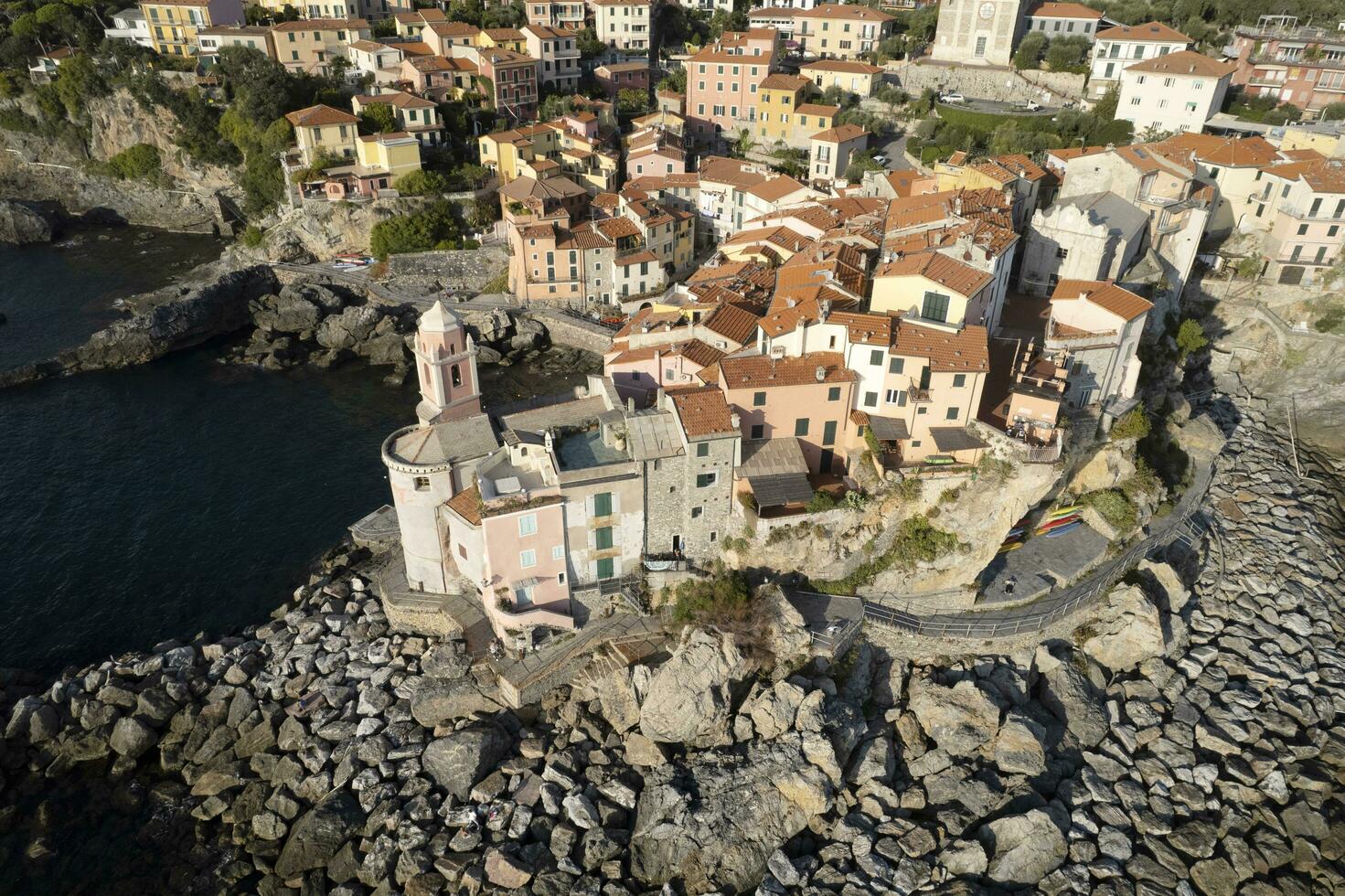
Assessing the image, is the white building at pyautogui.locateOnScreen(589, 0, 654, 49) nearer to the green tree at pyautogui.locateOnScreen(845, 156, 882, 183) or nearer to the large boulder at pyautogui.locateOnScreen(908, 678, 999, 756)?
the green tree at pyautogui.locateOnScreen(845, 156, 882, 183)

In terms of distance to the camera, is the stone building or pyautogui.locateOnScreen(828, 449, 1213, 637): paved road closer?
pyautogui.locateOnScreen(828, 449, 1213, 637): paved road

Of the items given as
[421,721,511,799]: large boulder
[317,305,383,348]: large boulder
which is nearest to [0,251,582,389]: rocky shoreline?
[317,305,383,348]: large boulder

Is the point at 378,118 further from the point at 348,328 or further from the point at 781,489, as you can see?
the point at 781,489

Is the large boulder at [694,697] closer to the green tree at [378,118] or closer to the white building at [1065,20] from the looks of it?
the green tree at [378,118]

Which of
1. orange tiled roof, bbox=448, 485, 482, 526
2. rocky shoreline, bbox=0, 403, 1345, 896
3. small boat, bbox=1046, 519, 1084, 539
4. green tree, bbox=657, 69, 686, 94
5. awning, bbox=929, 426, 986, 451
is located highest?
green tree, bbox=657, 69, 686, 94

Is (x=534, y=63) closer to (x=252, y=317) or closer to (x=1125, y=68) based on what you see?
(x=252, y=317)

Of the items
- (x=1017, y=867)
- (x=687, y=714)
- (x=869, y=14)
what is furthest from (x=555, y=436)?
(x=869, y=14)

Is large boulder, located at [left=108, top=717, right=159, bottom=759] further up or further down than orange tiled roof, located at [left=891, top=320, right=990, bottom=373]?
further down

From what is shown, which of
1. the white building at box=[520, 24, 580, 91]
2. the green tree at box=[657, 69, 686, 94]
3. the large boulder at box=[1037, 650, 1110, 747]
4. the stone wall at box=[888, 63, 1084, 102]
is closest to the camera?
the large boulder at box=[1037, 650, 1110, 747]

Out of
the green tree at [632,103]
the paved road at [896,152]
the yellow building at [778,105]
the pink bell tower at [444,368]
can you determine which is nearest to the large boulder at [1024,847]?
the pink bell tower at [444,368]
